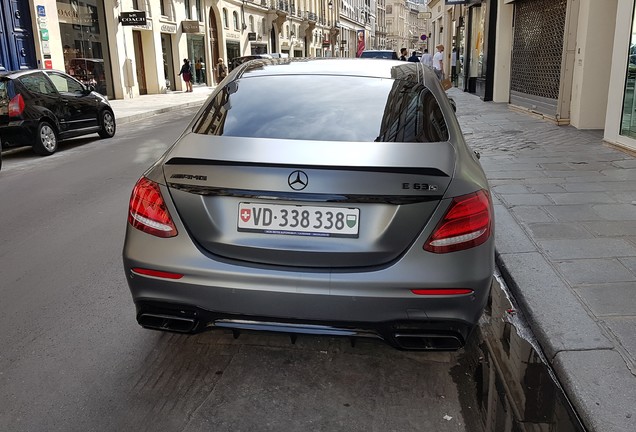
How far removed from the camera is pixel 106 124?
44.1 feet

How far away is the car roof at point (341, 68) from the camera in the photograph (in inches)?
148

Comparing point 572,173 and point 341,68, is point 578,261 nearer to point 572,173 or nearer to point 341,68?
point 341,68

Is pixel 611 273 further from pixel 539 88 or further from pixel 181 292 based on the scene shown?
pixel 539 88

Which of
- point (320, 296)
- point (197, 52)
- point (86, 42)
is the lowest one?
point (320, 296)

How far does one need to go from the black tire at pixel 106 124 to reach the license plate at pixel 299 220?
38.1ft

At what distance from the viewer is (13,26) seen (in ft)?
62.7

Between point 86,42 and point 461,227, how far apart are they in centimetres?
2524

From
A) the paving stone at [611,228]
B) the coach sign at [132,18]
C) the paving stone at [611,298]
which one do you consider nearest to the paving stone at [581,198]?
the paving stone at [611,228]

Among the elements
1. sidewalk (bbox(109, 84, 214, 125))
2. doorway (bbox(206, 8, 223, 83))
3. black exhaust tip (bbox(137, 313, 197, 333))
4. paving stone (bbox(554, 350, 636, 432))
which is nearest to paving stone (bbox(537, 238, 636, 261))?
paving stone (bbox(554, 350, 636, 432))

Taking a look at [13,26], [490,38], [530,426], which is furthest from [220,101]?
[13,26]

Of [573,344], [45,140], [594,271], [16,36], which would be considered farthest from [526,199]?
[16,36]

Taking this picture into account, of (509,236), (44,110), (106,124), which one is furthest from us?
(106,124)

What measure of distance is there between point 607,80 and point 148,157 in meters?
9.07

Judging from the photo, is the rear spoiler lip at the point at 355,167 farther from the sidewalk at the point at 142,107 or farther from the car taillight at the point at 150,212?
the sidewalk at the point at 142,107
